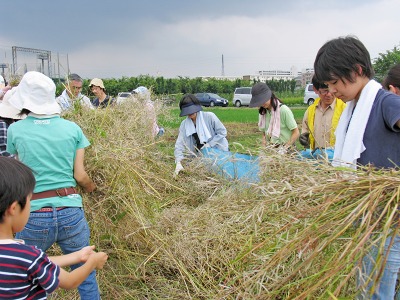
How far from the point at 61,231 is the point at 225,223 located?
3.09 feet

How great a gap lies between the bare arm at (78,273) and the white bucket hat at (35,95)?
0.96 m

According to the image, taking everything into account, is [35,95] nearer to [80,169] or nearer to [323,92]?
[80,169]

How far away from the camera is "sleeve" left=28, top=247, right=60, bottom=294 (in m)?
1.47

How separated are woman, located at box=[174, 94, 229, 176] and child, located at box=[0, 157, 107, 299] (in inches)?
110

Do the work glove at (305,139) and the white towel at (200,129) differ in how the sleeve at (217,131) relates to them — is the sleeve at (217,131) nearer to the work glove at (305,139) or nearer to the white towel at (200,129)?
the white towel at (200,129)

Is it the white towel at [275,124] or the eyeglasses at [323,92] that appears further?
the white towel at [275,124]

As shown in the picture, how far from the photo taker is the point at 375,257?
126 centimetres

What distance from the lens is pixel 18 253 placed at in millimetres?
1455

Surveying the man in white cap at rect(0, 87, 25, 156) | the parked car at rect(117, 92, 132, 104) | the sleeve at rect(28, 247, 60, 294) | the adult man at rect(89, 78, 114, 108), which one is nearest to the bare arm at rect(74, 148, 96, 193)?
the man in white cap at rect(0, 87, 25, 156)

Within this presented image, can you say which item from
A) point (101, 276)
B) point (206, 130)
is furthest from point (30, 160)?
point (206, 130)

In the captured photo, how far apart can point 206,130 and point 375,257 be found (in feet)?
10.5

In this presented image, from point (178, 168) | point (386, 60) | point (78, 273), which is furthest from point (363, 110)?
point (386, 60)

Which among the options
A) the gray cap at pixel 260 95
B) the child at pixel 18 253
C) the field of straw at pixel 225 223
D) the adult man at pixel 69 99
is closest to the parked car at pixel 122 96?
the field of straw at pixel 225 223

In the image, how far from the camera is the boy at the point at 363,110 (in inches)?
61.7
